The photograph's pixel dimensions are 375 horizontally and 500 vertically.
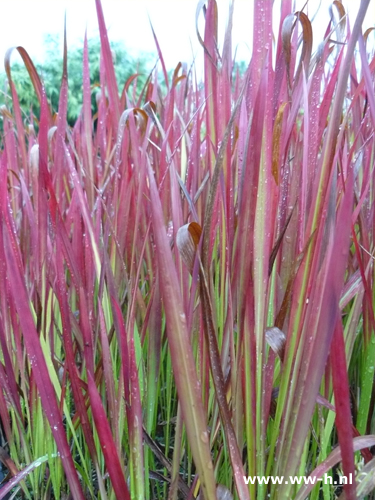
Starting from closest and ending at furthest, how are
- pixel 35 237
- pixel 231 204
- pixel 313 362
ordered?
1. pixel 313 362
2. pixel 231 204
3. pixel 35 237

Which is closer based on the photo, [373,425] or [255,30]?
[255,30]

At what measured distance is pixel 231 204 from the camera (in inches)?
18.2

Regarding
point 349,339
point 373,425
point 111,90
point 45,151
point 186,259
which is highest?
point 111,90

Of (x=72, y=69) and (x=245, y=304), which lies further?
(x=72, y=69)

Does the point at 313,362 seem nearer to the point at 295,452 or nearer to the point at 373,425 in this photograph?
the point at 295,452

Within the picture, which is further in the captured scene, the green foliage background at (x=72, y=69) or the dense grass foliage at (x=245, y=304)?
the green foliage background at (x=72, y=69)

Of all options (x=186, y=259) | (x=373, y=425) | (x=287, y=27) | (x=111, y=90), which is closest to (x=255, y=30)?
(x=287, y=27)

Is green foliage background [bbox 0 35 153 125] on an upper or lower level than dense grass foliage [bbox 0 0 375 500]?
upper

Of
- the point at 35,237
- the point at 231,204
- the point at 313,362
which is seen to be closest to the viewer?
the point at 313,362

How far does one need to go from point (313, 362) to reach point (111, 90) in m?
0.50

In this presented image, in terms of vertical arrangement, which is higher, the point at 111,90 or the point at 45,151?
the point at 111,90

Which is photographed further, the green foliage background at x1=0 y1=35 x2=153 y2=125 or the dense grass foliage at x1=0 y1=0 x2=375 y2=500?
the green foliage background at x1=0 y1=35 x2=153 y2=125

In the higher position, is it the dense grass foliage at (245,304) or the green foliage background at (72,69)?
the green foliage background at (72,69)

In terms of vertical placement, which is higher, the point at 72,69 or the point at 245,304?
the point at 72,69
